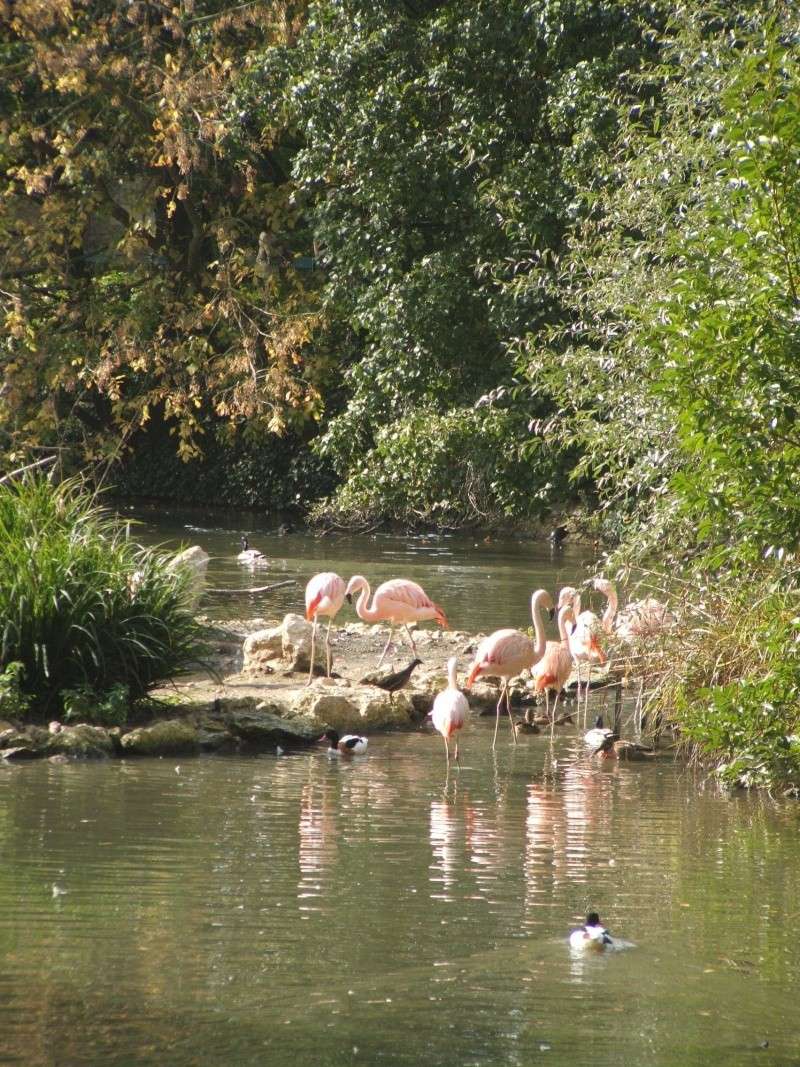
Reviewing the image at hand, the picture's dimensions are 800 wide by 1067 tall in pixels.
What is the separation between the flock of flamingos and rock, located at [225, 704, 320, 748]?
12.6 inches

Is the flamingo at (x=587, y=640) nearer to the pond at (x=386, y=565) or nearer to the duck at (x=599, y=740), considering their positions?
the duck at (x=599, y=740)

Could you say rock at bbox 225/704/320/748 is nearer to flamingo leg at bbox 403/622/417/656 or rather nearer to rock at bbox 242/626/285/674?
rock at bbox 242/626/285/674

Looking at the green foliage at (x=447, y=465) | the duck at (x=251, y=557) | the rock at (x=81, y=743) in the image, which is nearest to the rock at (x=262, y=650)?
the rock at (x=81, y=743)

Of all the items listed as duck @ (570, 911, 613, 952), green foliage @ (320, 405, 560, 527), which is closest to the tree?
green foliage @ (320, 405, 560, 527)

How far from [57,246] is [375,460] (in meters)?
9.54

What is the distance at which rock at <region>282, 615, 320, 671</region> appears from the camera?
1242cm

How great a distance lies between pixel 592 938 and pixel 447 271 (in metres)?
17.1

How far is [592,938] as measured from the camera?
5.79m

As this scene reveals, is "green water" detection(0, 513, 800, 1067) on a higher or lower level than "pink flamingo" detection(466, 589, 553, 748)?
lower

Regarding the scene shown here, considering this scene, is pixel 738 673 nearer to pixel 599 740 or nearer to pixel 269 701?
pixel 599 740

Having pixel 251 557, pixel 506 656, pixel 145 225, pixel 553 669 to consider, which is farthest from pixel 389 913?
pixel 145 225

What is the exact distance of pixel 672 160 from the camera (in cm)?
1254

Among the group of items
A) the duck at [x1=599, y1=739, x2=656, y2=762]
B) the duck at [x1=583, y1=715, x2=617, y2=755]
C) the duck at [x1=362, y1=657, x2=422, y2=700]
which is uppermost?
the duck at [x1=362, y1=657, x2=422, y2=700]

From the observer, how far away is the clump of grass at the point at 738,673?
8.54 meters
